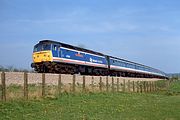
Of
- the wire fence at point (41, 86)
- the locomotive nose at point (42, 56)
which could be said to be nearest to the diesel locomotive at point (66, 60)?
the locomotive nose at point (42, 56)

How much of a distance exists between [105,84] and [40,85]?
11827mm

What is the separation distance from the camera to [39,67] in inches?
1305

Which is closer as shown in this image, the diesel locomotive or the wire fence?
the wire fence

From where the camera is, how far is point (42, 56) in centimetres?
3369

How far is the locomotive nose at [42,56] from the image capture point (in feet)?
109

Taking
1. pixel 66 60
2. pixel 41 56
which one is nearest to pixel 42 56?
pixel 41 56

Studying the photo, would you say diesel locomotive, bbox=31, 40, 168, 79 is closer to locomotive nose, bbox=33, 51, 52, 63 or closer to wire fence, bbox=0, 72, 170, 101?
locomotive nose, bbox=33, 51, 52, 63

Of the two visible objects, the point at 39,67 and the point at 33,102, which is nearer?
the point at 33,102

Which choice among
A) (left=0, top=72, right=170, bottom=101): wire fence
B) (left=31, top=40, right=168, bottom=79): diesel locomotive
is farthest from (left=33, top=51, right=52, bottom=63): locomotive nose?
Answer: (left=0, top=72, right=170, bottom=101): wire fence

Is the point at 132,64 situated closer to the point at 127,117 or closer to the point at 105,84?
the point at 105,84

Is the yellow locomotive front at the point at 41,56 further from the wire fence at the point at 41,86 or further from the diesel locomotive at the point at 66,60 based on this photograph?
the wire fence at the point at 41,86

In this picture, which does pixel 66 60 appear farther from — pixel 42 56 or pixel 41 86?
pixel 41 86

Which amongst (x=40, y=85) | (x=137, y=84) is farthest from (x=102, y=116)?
(x=137, y=84)

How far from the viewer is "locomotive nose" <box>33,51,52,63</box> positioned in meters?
33.1
